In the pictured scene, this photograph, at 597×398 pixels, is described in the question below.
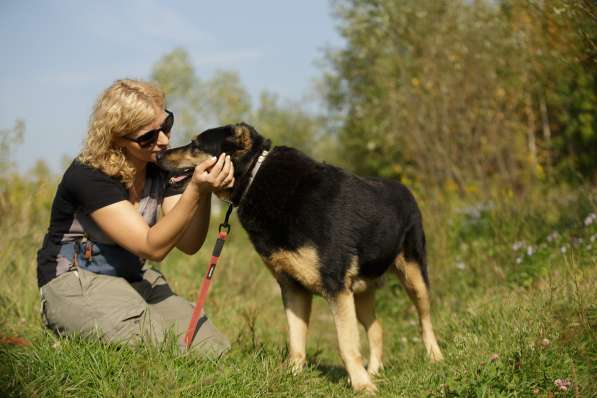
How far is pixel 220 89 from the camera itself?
18547 millimetres

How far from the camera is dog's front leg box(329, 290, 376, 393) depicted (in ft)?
12.3

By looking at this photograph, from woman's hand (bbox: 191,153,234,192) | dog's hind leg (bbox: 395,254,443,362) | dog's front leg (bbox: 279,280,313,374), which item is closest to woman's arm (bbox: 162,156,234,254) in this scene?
woman's hand (bbox: 191,153,234,192)

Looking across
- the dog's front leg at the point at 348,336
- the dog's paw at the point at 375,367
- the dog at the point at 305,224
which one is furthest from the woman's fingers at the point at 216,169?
the dog's paw at the point at 375,367

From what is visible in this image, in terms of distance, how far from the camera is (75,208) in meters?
3.72

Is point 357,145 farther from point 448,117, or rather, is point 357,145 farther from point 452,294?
point 452,294

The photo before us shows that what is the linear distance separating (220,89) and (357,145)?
4794 millimetres

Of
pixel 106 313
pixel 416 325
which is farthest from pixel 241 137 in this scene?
pixel 416 325

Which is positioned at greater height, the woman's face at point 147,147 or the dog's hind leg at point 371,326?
the woman's face at point 147,147

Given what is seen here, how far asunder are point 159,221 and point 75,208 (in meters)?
0.64

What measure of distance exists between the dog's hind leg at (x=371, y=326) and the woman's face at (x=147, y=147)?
1970 millimetres

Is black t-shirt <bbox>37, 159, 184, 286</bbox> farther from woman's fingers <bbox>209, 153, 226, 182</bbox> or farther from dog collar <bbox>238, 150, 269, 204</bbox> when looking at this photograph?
dog collar <bbox>238, 150, 269, 204</bbox>

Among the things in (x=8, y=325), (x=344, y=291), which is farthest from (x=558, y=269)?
(x=8, y=325)

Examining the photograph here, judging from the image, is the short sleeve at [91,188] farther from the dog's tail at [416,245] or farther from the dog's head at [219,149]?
the dog's tail at [416,245]

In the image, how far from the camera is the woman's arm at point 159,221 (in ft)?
11.3
